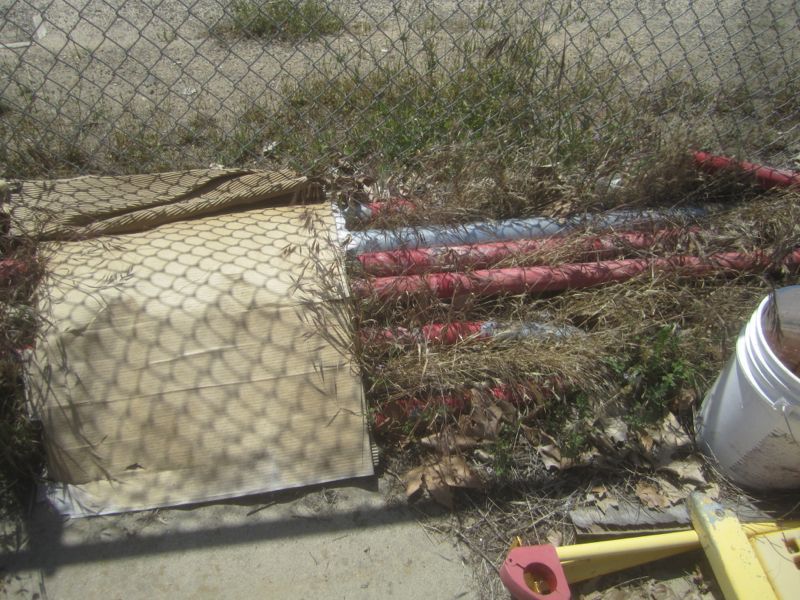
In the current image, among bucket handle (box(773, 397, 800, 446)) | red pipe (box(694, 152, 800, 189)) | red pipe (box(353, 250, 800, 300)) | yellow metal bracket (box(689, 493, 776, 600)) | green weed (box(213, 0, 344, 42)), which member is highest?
green weed (box(213, 0, 344, 42))

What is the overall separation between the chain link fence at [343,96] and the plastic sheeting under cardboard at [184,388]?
0.92 m

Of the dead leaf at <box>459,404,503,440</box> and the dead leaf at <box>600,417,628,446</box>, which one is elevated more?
the dead leaf at <box>459,404,503,440</box>

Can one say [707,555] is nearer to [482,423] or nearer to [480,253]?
[482,423]

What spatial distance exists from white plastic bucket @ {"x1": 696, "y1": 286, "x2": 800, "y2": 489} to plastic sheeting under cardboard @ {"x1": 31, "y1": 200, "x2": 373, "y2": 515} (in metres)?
1.31

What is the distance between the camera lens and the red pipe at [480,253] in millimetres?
2660

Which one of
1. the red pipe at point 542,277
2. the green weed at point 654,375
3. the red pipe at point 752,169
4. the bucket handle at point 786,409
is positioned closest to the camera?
the bucket handle at point 786,409

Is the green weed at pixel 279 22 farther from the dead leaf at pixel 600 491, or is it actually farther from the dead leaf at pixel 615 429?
the dead leaf at pixel 600 491

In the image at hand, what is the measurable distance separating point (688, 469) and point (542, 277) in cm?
94

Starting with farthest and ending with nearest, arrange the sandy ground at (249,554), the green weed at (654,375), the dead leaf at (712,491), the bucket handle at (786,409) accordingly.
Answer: the green weed at (654,375) < the dead leaf at (712,491) < the sandy ground at (249,554) < the bucket handle at (786,409)

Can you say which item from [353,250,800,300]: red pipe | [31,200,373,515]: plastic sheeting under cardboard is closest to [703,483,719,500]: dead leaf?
[353,250,800,300]: red pipe

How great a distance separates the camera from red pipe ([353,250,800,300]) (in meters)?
2.57

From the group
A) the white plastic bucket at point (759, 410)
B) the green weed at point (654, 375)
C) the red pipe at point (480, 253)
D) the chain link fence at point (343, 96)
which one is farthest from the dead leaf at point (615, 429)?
the chain link fence at point (343, 96)

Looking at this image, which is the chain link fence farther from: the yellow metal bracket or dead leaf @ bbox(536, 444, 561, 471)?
the yellow metal bracket

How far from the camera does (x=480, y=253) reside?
278 cm
